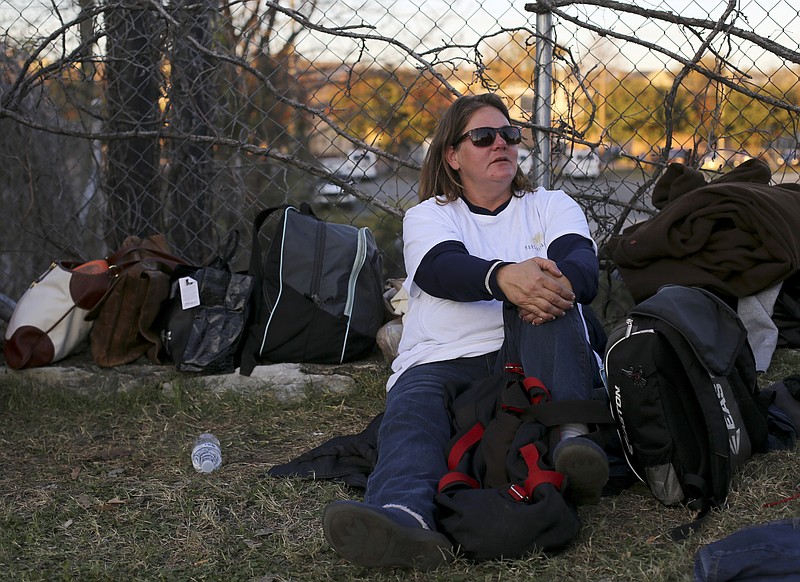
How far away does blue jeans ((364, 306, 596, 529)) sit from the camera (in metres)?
2.47

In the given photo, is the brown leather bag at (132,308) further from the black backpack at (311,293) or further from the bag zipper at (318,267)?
the bag zipper at (318,267)

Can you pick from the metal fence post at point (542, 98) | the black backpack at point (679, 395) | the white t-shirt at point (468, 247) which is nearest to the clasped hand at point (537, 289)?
the black backpack at point (679, 395)

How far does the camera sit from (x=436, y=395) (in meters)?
2.87

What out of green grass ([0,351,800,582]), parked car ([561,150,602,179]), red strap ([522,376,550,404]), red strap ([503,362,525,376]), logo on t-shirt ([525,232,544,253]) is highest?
parked car ([561,150,602,179])

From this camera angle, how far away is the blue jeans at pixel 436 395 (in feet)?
8.10

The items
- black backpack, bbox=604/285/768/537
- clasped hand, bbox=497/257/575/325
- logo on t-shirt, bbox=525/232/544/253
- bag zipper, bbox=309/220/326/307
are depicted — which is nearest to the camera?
black backpack, bbox=604/285/768/537

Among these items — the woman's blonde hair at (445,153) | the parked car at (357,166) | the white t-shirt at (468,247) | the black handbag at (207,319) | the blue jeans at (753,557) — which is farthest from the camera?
the parked car at (357,166)

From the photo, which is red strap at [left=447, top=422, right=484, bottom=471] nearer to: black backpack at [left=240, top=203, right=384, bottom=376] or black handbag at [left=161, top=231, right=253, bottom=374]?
black backpack at [left=240, top=203, right=384, bottom=376]

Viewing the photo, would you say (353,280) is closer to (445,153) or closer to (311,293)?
(311,293)

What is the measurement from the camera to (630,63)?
4254 mm

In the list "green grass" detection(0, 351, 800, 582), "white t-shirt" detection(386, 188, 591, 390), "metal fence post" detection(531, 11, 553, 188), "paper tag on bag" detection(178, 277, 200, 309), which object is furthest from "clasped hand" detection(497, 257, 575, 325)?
"paper tag on bag" detection(178, 277, 200, 309)

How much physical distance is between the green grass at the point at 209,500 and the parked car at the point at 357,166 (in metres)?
1.13

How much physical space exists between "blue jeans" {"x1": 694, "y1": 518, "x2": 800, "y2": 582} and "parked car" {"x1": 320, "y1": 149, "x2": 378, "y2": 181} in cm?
282

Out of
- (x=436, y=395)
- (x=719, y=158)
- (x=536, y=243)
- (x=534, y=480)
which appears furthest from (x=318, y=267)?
→ (x=719, y=158)
